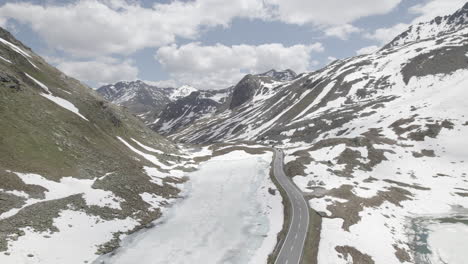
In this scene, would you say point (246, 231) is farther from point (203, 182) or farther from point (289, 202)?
point (203, 182)

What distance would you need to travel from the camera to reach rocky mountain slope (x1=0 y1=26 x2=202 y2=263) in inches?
1438

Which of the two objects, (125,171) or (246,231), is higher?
(125,171)

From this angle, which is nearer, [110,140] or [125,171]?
[125,171]

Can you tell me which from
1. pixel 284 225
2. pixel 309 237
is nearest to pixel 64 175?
pixel 284 225

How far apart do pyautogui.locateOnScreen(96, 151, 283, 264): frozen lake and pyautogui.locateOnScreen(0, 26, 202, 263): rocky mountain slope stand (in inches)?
143

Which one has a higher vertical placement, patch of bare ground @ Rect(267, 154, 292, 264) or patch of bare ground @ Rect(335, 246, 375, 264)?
patch of bare ground @ Rect(267, 154, 292, 264)

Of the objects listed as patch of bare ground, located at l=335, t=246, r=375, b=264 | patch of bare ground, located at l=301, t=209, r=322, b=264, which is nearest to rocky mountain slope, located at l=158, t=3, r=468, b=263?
patch of bare ground, located at l=335, t=246, r=375, b=264

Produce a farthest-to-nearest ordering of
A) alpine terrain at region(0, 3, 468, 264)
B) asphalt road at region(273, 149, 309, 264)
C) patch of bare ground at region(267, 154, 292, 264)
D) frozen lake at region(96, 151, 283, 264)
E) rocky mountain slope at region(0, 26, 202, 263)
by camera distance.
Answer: patch of bare ground at region(267, 154, 292, 264), asphalt road at region(273, 149, 309, 264), frozen lake at region(96, 151, 283, 264), alpine terrain at region(0, 3, 468, 264), rocky mountain slope at region(0, 26, 202, 263)

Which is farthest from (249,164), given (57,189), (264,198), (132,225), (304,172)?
(57,189)

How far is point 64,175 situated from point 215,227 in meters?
26.1

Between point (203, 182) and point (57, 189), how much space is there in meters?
37.9

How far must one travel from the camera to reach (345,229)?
170 feet

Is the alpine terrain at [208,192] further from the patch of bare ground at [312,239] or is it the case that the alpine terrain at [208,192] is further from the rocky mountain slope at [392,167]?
the rocky mountain slope at [392,167]

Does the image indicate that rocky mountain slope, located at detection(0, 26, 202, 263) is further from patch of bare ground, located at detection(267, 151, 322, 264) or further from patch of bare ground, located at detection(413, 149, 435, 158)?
patch of bare ground, located at detection(413, 149, 435, 158)
